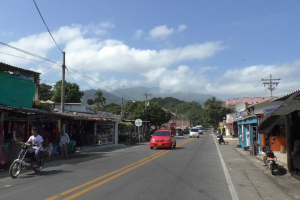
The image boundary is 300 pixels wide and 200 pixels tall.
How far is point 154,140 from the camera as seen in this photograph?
24625 mm

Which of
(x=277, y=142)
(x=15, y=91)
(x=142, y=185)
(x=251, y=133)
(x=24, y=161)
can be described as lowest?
(x=142, y=185)

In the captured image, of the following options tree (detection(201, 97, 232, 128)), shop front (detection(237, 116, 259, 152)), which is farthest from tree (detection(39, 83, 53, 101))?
shop front (detection(237, 116, 259, 152))

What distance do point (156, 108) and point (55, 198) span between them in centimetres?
4773

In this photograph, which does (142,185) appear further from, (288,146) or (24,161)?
(288,146)

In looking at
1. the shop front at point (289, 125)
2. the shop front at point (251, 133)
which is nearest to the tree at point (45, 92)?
the shop front at point (251, 133)

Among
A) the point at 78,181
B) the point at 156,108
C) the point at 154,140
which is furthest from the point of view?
the point at 156,108

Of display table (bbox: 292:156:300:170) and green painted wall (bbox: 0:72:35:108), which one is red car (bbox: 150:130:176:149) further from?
display table (bbox: 292:156:300:170)

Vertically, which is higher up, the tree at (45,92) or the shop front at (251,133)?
the tree at (45,92)

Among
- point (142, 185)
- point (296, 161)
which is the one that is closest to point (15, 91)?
point (142, 185)

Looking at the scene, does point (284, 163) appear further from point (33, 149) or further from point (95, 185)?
point (33, 149)

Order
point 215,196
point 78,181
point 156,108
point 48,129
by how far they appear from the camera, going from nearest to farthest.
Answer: point 215,196 < point 78,181 < point 48,129 < point 156,108

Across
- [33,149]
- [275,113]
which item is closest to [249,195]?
[275,113]

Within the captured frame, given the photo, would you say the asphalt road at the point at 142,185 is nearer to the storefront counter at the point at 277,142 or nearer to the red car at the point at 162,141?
the storefront counter at the point at 277,142

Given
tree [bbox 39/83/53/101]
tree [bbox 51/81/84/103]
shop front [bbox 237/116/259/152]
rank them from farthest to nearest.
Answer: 1. tree [bbox 39/83/53/101]
2. tree [bbox 51/81/84/103]
3. shop front [bbox 237/116/259/152]
